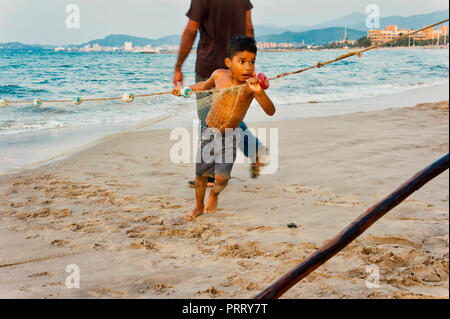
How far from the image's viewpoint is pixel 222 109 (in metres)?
2.78

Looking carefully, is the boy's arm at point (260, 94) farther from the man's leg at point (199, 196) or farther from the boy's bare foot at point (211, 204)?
the boy's bare foot at point (211, 204)

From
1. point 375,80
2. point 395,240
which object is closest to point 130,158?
point 395,240

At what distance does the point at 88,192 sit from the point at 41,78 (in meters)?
7.03

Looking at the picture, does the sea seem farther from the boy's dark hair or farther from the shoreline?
the boy's dark hair

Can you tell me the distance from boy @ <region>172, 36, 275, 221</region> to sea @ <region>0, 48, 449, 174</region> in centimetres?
42

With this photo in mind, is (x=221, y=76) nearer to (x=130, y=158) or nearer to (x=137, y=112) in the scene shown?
(x=130, y=158)

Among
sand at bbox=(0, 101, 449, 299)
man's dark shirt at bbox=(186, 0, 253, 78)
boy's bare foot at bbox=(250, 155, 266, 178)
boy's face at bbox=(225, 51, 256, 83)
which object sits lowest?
sand at bbox=(0, 101, 449, 299)

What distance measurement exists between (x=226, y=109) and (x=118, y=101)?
331cm

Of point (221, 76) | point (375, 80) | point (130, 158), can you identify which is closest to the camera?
point (221, 76)

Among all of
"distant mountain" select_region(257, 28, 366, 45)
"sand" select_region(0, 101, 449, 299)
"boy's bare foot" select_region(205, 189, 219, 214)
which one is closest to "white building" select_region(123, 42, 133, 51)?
"distant mountain" select_region(257, 28, 366, 45)

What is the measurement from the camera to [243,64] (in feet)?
8.21

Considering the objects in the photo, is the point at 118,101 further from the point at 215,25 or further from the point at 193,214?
the point at 193,214

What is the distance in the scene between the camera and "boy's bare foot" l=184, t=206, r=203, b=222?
120 inches

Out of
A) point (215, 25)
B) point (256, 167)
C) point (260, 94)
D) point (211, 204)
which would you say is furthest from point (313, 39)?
point (260, 94)
